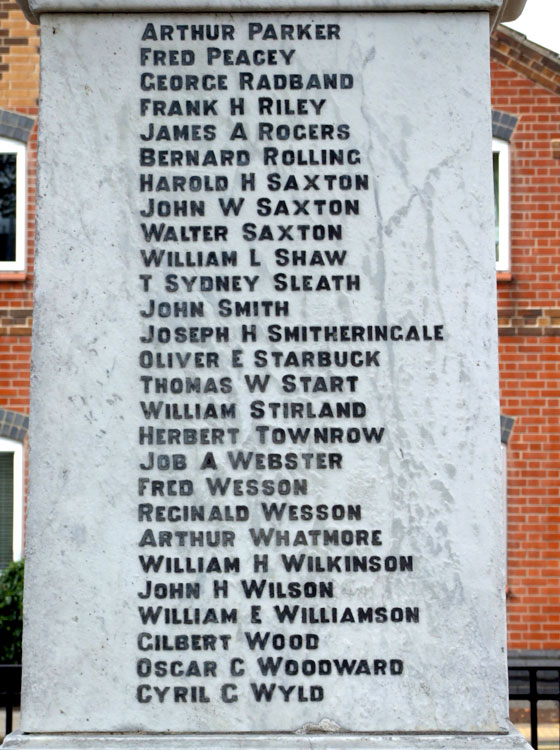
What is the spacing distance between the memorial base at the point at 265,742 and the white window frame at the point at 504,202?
1123 centimetres

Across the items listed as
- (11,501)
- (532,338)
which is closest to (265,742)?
(11,501)

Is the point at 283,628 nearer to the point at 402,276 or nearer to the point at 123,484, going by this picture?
the point at 123,484

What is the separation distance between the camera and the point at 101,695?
9.95ft

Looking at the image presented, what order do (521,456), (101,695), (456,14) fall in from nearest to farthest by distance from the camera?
1. (101,695)
2. (456,14)
3. (521,456)

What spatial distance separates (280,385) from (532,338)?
1110cm

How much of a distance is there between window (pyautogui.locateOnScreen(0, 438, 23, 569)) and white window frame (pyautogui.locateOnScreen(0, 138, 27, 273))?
219cm

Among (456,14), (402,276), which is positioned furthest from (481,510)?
(456,14)

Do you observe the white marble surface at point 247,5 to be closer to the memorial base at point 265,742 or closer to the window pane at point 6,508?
the memorial base at point 265,742

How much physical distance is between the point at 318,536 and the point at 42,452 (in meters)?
0.82

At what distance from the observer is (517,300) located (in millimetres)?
13812

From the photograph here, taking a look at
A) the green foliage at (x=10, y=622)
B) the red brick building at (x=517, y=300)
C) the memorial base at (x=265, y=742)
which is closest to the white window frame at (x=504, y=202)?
the red brick building at (x=517, y=300)

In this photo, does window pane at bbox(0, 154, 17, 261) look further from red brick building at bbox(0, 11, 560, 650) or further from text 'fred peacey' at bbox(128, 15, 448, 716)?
text 'fred peacey' at bbox(128, 15, 448, 716)

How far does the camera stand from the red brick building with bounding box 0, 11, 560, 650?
44.3 feet

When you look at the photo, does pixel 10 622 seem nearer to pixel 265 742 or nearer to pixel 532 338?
pixel 532 338
